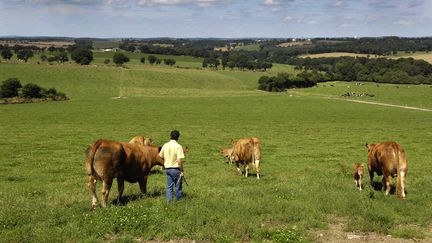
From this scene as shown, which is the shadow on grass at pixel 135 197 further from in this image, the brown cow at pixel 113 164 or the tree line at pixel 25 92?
the tree line at pixel 25 92

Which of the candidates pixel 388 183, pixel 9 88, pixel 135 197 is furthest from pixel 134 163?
pixel 9 88

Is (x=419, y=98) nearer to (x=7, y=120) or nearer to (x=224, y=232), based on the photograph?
(x=7, y=120)

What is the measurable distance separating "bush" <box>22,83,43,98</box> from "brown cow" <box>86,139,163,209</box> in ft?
290

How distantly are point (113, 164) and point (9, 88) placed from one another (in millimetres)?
93496

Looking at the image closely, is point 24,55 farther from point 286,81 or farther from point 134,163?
point 134,163

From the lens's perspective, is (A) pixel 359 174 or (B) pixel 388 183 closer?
(B) pixel 388 183

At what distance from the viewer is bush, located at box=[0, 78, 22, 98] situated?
92.2 m

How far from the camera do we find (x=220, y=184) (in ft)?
57.1

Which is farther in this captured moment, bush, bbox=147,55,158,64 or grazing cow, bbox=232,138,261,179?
bush, bbox=147,55,158,64

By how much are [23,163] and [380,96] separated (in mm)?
97897

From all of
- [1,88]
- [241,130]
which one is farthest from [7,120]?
[1,88]

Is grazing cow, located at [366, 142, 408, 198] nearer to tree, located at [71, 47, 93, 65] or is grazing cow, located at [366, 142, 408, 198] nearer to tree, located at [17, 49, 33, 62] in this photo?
tree, located at [71, 47, 93, 65]

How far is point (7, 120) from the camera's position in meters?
57.7

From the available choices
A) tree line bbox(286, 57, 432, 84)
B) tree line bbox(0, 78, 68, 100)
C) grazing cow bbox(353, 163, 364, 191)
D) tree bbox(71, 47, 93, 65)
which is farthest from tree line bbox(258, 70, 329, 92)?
grazing cow bbox(353, 163, 364, 191)
